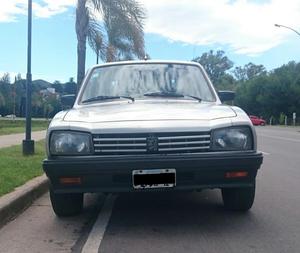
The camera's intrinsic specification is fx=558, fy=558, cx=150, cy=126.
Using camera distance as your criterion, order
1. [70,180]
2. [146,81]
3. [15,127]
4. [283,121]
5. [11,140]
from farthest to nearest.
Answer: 1. [283,121]
2. [15,127]
3. [11,140]
4. [146,81]
5. [70,180]

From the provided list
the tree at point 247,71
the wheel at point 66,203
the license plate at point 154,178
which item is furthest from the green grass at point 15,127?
the tree at point 247,71

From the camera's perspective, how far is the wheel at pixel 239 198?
6.32 metres

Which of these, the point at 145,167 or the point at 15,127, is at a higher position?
the point at 145,167

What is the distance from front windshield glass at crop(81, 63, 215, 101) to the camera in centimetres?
716

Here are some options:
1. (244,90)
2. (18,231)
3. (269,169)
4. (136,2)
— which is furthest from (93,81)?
(244,90)

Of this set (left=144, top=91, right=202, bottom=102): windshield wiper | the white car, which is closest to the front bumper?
the white car

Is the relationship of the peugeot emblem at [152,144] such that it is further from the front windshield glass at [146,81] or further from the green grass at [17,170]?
the green grass at [17,170]

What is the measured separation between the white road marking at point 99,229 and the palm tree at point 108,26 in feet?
30.2

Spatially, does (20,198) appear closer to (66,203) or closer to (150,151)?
(66,203)

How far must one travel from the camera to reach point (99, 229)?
19.3ft

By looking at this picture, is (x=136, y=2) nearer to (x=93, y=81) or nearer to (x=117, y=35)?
(x=117, y=35)

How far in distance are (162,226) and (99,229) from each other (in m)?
0.67

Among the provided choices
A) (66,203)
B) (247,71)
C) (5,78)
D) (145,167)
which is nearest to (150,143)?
(145,167)

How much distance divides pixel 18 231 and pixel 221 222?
220 cm
